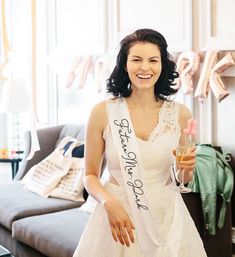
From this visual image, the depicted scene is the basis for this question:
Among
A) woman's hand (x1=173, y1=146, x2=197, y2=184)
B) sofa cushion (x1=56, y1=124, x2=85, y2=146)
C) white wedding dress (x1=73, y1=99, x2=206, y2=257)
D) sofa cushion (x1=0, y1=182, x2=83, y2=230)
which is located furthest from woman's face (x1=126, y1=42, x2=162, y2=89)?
sofa cushion (x1=56, y1=124, x2=85, y2=146)

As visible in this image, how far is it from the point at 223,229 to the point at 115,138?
1327mm

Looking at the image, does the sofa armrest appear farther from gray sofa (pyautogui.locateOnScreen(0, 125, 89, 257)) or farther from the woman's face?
the woman's face

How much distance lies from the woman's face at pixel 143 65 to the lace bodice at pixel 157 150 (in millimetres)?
128

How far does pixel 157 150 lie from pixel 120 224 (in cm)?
26

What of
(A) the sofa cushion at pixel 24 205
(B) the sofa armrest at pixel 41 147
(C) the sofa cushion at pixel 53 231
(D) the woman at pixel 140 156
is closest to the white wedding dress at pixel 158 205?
(D) the woman at pixel 140 156

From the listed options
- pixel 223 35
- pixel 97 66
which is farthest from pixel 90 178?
pixel 97 66

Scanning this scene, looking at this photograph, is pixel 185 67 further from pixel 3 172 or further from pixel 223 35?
pixel 3 172

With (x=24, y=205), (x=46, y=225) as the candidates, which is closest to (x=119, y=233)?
(x=46, y=225)

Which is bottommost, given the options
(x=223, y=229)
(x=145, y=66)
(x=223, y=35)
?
(x=223, y=229)

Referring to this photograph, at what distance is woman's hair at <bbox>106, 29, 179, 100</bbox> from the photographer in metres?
1.50

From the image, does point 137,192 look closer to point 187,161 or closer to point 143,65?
point 187,161

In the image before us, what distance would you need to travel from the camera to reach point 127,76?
1558 millimetres

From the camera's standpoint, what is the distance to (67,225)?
8.34 feet

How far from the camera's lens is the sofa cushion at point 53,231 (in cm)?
236
